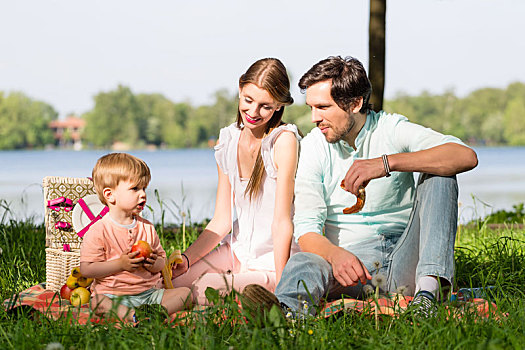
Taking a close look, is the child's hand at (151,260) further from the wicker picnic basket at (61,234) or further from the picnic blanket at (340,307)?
the wicker picnic basket at (61,234)

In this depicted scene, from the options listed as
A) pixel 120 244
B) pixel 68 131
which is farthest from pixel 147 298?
pixel 68 131

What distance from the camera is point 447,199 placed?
3.31 m

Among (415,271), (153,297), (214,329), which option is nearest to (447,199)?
(415,271)

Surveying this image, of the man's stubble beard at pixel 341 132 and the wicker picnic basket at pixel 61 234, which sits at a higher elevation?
the man's stubble beard at pixel 341 132

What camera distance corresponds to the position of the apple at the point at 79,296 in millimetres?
3535

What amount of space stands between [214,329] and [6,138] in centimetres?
7093

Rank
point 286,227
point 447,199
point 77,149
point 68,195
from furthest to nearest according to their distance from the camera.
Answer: point 77,149 → point 68,195 → point 286,227 → point 447,199

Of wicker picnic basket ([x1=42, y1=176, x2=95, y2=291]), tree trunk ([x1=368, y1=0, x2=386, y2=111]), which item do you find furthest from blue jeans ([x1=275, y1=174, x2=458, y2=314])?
tree trunk ([x1=368, y1=0, x2=386, y2=111])

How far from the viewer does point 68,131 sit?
265 feet

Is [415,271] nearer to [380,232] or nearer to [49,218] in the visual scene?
[380,232]

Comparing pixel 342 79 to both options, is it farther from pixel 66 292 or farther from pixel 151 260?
pixel 66 292

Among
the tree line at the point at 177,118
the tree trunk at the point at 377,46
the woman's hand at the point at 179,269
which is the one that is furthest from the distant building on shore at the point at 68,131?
the woman's hand at the point at 179,269

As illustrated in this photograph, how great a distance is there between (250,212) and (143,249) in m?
0.83

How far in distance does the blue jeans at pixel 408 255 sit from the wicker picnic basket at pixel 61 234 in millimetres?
1629
